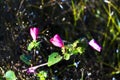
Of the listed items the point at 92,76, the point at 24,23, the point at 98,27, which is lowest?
the point at 92,76

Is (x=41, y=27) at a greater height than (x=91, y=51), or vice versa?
(x=41, y=27)

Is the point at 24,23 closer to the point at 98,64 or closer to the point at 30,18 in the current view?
the point at 30,18

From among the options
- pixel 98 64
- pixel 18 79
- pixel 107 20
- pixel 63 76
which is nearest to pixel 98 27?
pixel 107 20

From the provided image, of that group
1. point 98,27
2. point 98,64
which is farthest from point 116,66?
point 98,27

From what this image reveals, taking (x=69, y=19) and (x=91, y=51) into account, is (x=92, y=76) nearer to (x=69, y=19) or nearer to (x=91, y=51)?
(x=91, y=51)

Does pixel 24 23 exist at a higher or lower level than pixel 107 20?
higher

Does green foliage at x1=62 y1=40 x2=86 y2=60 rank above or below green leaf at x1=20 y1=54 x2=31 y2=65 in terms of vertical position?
below

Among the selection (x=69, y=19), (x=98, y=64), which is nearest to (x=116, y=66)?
(x=98, y=64)

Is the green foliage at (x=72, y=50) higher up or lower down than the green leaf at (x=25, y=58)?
lower down

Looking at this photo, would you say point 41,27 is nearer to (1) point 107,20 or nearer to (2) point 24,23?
(2) point 24,23
